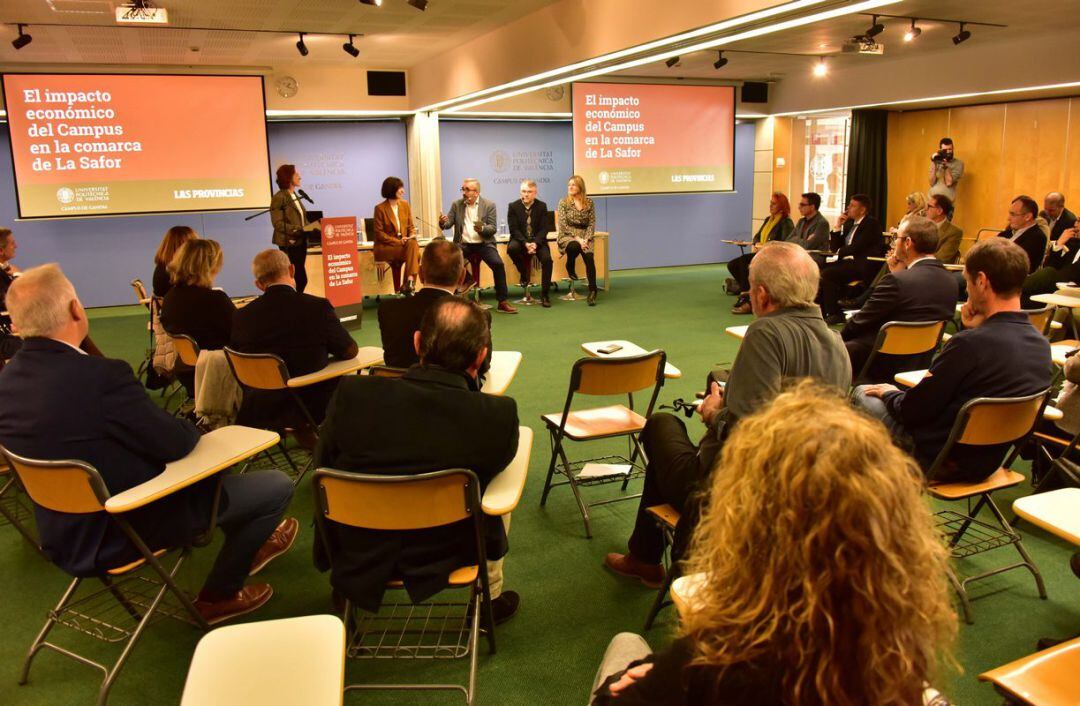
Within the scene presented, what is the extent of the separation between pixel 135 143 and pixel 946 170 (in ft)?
31.6

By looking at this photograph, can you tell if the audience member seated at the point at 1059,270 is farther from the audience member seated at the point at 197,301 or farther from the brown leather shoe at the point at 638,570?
the audience member seated at the point at 197,301

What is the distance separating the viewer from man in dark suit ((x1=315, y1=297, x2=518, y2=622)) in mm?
2131

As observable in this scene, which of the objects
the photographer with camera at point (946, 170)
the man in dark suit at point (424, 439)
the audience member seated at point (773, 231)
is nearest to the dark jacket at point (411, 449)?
the man in dark suit at point (424, 439)

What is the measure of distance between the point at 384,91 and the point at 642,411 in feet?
22.9

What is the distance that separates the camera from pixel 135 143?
7.85m

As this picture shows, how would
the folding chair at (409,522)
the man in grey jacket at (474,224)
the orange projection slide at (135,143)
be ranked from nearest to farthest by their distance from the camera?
the folding chair at (409,522) → the orange projection slide at (135,143) → the man in grey jacket at (474,224)

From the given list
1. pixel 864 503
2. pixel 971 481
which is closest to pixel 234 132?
pixel 971 481

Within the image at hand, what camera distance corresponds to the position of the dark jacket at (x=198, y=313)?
4141 millimetres

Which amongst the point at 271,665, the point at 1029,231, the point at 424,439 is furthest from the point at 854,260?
the point at 271,665

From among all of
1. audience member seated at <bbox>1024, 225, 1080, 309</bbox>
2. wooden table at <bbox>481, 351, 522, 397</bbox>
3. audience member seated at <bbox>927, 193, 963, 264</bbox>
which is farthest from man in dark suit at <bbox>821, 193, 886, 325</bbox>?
wooden table at <bbox>481, 351, 522, 397</bbox>

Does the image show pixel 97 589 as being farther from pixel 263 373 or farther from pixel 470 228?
pixel 470 228

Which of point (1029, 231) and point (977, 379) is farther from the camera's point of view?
point (1029, 231)

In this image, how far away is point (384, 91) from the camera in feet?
33.3

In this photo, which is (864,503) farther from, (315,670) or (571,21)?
(571,21)
